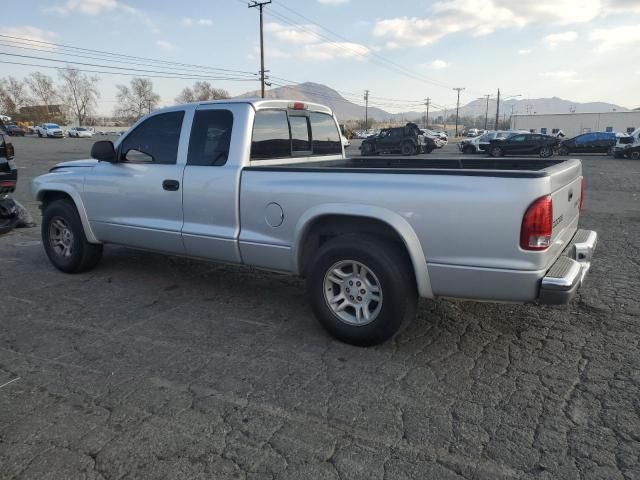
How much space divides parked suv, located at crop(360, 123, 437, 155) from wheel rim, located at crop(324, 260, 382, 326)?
2606 cm

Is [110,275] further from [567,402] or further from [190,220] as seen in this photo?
[567,402]

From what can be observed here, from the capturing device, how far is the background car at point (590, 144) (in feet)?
98.2

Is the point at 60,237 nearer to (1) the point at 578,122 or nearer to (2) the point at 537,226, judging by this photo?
(2) the point at 537,226

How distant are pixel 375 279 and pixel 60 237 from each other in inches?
162

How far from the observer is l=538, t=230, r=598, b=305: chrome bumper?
2.97 m

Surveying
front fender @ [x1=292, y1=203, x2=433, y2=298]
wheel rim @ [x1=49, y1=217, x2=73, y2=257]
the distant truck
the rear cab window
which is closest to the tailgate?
front fender @ [x1=292, y1=203, x2=433, y2=298]

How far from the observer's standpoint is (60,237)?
5.67 metres

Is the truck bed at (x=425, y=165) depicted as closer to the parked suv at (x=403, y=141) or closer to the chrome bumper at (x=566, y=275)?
the chrome bumper at (x=566, y=275)

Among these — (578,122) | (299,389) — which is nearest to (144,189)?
(299,389)

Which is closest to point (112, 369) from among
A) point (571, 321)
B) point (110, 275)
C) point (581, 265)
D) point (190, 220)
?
point (190, 220)

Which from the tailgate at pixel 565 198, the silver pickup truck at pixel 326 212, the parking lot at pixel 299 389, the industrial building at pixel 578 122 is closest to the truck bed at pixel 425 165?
the silver pickup truck at pixel 326 212

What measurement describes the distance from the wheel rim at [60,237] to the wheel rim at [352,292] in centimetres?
348

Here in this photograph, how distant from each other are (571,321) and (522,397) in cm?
151

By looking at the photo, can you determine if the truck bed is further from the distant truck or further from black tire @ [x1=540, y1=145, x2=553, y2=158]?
the distant truck
